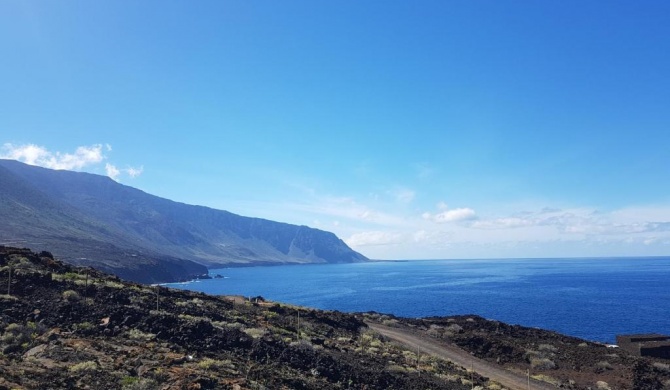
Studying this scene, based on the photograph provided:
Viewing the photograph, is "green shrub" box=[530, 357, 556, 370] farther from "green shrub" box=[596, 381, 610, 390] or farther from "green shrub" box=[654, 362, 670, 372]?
"green shrub" box=[654, 362, 670, 372]

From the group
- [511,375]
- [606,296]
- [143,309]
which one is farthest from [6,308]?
[606,296]

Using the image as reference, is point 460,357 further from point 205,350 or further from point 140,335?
point 140,335

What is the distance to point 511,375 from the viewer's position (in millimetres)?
31344

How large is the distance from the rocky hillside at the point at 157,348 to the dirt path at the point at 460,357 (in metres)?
2.46

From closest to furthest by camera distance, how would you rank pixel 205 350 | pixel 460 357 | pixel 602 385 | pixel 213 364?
pixel 213 364 < pixel 205 350 < pixel 602 385 < pixel 460 357

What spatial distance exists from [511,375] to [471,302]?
8771 cm

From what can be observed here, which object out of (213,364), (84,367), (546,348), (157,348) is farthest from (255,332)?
(546,348)

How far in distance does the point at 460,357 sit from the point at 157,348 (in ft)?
78.8

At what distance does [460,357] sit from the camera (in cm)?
3584

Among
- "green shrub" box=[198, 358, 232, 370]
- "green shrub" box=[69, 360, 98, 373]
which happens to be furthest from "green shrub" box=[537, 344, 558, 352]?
"green shrub" box=[69, 360, 98, 373]

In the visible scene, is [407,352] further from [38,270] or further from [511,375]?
[38,270]

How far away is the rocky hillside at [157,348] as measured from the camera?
1755 cm

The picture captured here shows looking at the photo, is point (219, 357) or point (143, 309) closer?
point (219, 357)

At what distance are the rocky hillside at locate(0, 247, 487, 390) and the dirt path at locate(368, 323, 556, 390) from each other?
2.46 m
